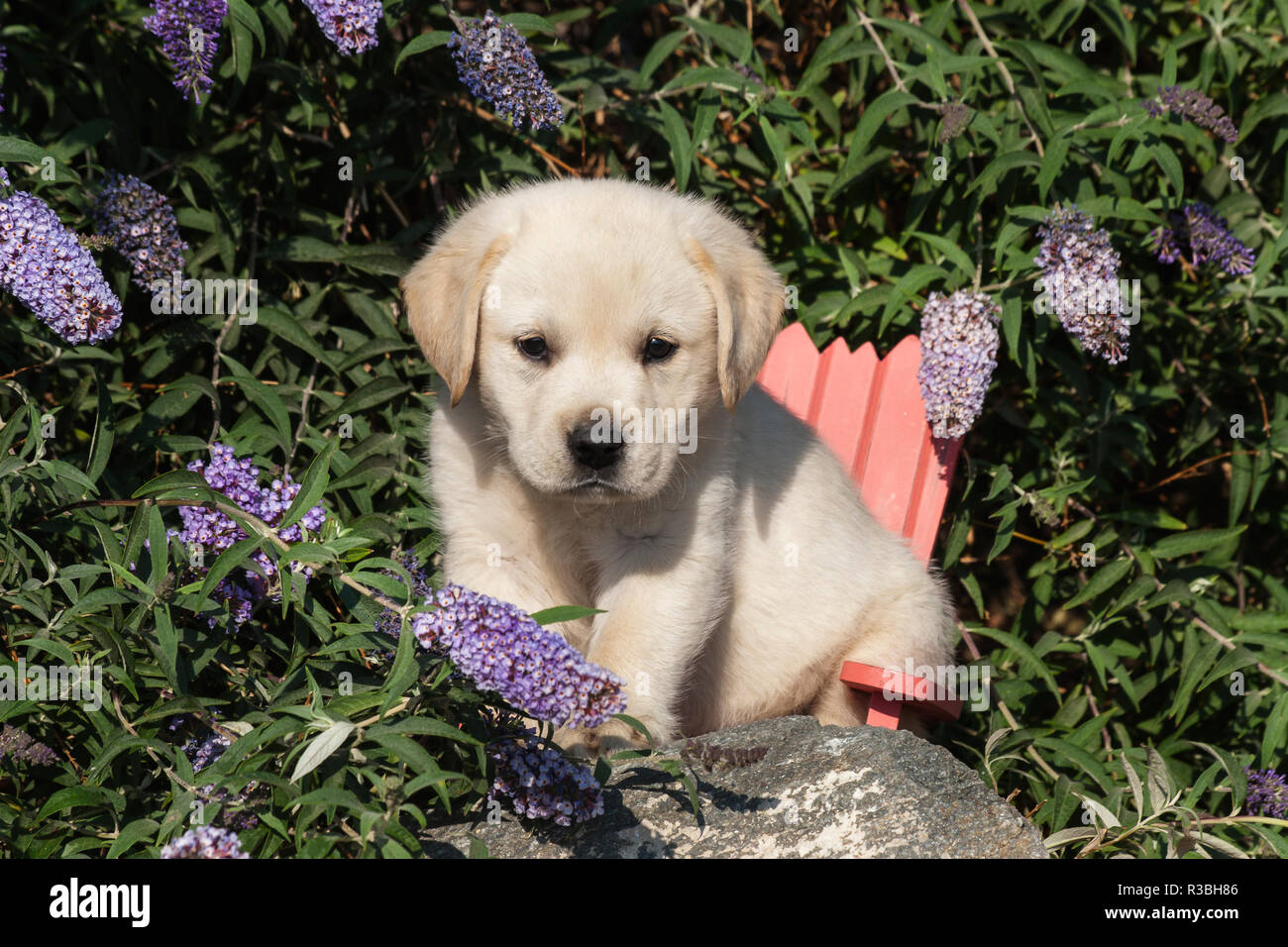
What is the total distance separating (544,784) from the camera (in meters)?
2.96

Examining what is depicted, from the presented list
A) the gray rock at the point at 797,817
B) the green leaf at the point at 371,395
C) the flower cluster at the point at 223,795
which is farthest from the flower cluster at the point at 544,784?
the green leaf at the point at 371,395

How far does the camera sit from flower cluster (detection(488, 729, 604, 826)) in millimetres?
2957

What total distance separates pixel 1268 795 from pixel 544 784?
257cm

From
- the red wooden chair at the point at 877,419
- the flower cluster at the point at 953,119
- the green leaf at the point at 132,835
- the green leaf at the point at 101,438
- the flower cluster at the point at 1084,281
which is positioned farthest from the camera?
the red wooden chair at the point at 877,419

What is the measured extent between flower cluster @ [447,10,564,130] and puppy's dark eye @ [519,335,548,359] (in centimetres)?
86

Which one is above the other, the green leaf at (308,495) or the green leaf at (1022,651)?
the green leaf at (308,495)

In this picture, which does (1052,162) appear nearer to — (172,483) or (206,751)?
(172,483)

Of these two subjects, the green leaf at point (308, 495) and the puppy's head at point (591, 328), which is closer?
the green leaf at point (308, 495)

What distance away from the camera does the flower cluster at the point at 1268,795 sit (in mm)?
4156

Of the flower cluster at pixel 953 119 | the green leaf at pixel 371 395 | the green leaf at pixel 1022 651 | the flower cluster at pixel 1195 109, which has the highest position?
the flower cluster at pixel 1195 109

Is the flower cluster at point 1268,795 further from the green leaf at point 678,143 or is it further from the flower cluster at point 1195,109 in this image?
the green leaf at point 678,143
